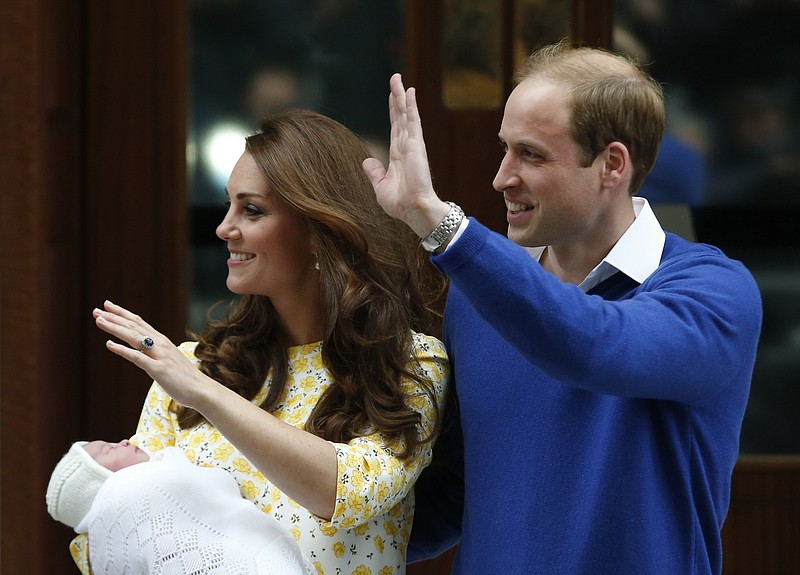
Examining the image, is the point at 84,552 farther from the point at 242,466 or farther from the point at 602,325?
the point at 602,325

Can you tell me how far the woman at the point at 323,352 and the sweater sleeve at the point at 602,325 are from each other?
19.5 inches

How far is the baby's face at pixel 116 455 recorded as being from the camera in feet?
7.79

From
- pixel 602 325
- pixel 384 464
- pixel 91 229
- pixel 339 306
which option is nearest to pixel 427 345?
pixel 339 306

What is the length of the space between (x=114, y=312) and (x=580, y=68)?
0.92 meters

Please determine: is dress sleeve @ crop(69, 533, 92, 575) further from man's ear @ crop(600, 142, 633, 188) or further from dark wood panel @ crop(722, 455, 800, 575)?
dark wood panel @ crop(722, 455, 800, 575)

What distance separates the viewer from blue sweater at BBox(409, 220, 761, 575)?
1.85 metres

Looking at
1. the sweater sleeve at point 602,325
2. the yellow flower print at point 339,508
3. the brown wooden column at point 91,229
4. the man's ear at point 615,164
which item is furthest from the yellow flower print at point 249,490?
the brown wooden column at point 91,229

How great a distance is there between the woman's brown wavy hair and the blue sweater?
0.60 ft

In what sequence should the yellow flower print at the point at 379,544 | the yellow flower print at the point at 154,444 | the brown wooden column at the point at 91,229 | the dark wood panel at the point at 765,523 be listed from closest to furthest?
the yellow flower print at the point at 379,544
the yellow flower print at the point at 154,444
the brown wooden column at the point at 91,229
the dark wood panel at the point at 765,523

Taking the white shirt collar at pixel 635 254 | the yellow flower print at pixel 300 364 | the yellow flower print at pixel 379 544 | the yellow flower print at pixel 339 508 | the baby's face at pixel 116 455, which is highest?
the white shirt collar at pixel 635 254

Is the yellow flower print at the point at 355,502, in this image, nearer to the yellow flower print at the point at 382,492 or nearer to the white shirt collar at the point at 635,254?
the yellow flower print at the point at 382,492

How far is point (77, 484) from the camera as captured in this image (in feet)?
7.71

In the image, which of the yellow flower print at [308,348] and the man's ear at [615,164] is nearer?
the man's ear at [615,164]

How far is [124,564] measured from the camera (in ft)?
7.31
